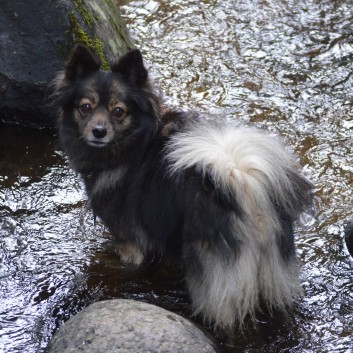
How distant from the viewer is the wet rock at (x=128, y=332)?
14.2ft

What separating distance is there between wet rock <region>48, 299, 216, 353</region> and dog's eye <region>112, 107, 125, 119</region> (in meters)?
1.33

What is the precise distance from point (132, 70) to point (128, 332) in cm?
191

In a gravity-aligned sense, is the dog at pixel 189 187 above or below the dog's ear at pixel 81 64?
below

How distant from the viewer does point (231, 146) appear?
15.3 ft

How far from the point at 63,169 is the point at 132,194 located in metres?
1.86

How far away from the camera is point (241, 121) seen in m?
7.34

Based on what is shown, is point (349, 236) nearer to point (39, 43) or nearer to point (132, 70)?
point (132, 70)

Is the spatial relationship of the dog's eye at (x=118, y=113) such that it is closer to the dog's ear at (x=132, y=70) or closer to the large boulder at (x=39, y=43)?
the dog's ear at (x=132, y=70)

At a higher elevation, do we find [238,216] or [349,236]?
[238,216]

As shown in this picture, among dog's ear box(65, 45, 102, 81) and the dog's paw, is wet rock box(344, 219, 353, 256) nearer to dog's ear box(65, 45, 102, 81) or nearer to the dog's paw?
the dog's paw

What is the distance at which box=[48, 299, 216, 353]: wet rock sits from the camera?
434 cm

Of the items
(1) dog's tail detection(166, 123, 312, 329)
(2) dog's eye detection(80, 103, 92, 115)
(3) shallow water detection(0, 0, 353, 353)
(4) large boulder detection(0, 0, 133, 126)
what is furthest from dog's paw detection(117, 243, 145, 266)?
(4) large boulder detection(0, 0, 133, 126)

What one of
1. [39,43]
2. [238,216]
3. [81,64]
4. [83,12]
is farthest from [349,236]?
[39,43]

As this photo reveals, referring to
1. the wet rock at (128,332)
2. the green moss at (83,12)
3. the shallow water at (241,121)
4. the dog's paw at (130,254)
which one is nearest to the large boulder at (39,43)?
the green moss at (83,12)
